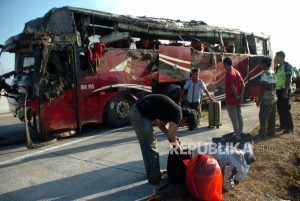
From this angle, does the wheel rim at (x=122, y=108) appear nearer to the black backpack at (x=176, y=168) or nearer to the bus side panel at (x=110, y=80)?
the bus side panel at (x=110, y=80)

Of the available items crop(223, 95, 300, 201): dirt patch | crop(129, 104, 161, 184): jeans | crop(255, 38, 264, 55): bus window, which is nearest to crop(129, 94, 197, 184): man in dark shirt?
crop(129, 104, 161, 184): jeans

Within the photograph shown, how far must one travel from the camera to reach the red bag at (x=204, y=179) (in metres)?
4.39

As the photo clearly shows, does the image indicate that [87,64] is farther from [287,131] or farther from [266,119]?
[287,131]

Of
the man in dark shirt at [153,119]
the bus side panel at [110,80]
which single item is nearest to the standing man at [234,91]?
the man in dark shirt at [153,119]

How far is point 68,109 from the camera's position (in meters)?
8.59

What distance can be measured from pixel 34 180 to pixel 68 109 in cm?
316

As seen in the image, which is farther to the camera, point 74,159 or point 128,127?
point 128,127

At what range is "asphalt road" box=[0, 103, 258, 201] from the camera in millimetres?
5008

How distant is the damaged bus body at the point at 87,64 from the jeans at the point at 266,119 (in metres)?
3.53

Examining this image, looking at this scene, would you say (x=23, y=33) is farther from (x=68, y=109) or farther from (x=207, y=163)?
(x=207, y=163)

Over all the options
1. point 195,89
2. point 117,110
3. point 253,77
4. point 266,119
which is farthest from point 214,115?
point 253,77

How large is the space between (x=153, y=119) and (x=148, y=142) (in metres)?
0.35

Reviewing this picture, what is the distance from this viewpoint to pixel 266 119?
777 cm

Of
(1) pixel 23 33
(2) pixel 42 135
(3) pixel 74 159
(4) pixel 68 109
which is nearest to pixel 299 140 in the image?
(3) pixel 74 159
